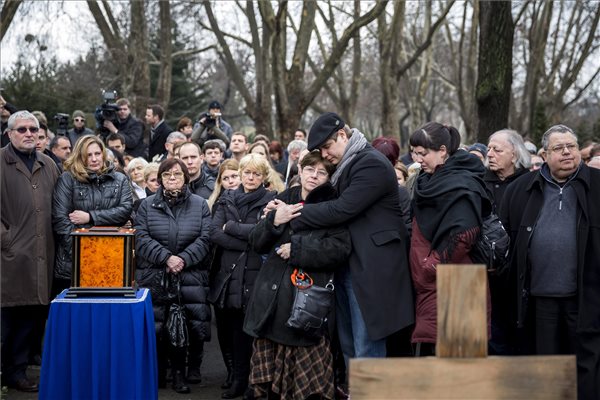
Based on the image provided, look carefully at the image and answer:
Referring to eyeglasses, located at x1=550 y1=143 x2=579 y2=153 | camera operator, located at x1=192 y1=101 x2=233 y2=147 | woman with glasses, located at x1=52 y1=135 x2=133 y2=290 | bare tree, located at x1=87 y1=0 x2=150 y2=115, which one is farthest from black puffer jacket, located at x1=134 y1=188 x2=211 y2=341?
bare tree, located at x1=87 y1=0 x2=150 y2=115

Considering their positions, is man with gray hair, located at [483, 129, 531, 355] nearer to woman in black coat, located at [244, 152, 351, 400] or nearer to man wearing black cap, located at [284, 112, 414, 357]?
man wearing black cap, located at [284, 112, 414, 357]

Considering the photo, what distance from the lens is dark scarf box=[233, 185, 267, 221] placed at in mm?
7309

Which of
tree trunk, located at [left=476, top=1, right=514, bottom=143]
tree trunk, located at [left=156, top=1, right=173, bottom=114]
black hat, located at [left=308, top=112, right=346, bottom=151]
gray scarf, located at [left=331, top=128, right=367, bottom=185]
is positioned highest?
tree trunk, located at [left=156, top=1, right=173, bottom=114]

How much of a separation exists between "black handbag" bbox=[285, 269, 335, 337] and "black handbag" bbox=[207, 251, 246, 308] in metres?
1.39

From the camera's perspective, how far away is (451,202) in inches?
214

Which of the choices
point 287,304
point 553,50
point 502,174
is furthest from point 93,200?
point 553,50

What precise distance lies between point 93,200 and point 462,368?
5095 millimetres

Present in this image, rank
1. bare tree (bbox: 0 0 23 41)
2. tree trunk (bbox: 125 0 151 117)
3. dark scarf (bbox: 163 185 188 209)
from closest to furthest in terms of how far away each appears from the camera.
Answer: dark scarf (bbox: 163 185 188 209) < bare tree (bbox: 0 0 23 41) < tree trunk (bbox: 125 0 151 117)

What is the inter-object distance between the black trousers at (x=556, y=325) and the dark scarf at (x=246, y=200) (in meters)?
2.56

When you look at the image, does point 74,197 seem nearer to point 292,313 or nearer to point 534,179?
point 292,313

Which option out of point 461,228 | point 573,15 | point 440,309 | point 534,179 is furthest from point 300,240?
point 573,15

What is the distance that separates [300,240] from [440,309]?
3133 mm

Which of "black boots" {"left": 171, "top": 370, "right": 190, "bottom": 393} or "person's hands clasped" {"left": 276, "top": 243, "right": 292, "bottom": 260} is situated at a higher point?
"person's hands clasped" {"left": 276, "top": 243, "right": 292, "bottom": 260}

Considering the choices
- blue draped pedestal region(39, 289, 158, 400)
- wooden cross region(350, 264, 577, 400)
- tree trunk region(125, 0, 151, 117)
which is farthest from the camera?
tree trunk region(125, 0, 151, 117)
